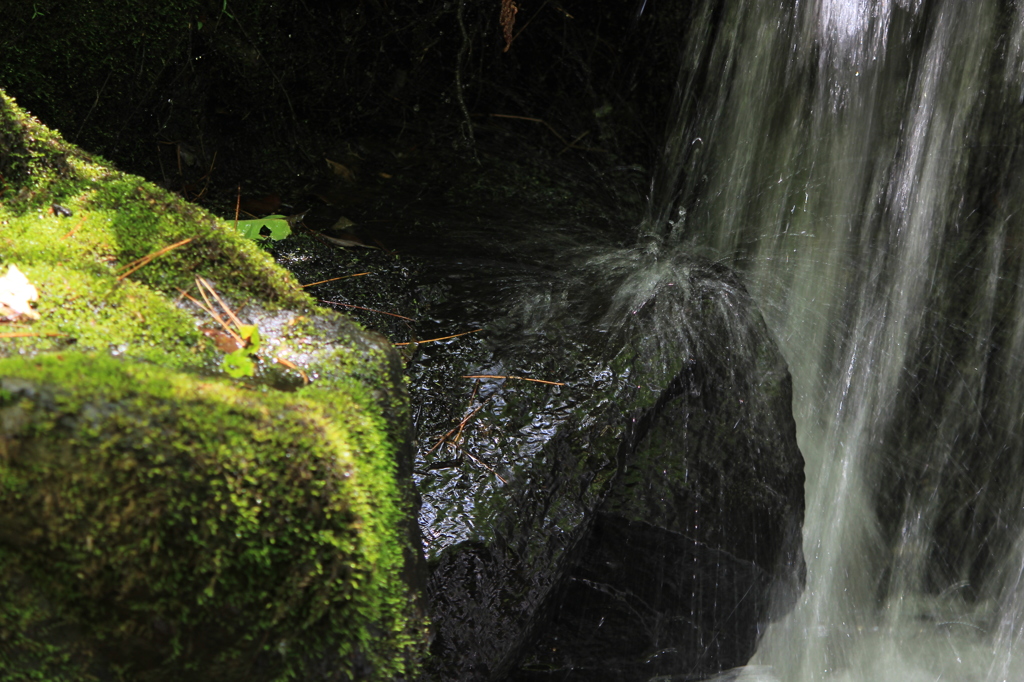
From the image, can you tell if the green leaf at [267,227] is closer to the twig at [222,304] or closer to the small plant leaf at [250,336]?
the twig at [222,304]

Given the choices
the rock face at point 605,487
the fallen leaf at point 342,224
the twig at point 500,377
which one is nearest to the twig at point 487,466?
the rock face at point 605,487

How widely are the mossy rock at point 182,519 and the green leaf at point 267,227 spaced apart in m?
1.74

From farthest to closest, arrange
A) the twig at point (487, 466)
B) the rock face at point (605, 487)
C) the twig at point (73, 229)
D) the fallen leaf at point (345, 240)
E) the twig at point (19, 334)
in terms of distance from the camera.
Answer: the fallen leaf at point (345, 240) < the twig at point (487, 466) < the rock face at point (605, 487) < the twig at point (73, 229) < the twig at point (19, 334)

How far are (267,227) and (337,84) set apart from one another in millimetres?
1402

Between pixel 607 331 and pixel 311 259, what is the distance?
53.1 inches

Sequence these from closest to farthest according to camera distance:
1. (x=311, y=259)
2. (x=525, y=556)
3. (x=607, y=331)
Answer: (x=525, y=556) < (x=607, y=331) < (x=311, y=259)

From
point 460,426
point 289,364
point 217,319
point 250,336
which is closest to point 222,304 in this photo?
point 217,319

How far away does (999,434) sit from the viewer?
3752 mm

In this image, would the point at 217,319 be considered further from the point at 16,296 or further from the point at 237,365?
the point at 16,296

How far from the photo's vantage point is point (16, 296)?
1.63 metres

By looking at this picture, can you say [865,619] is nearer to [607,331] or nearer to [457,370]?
[607,331]

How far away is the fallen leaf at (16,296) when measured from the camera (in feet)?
5.20

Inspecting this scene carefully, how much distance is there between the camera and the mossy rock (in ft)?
4.21

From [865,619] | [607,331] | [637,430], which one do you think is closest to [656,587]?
[637,430]
